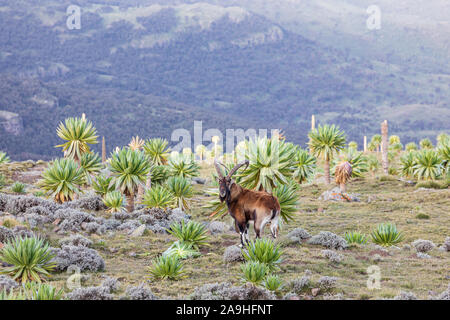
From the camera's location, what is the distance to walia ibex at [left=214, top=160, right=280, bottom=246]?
938 cm

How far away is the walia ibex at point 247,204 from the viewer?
9.38m

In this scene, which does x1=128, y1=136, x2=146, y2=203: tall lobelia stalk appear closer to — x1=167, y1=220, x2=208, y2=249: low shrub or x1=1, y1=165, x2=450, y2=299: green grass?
x1=1, y1=165, x2=450, y2=299: green grass

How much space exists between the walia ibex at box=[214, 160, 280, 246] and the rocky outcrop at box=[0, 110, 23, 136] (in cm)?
10158

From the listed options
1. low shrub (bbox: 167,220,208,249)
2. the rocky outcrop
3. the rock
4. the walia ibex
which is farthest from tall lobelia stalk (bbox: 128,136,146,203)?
the rocky outcrop

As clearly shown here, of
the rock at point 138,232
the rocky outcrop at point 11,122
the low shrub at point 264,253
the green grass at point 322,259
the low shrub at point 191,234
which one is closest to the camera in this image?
the green grass at point 322,259

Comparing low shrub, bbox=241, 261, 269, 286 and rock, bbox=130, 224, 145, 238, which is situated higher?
rock, bbox=130, 224, 145, 238

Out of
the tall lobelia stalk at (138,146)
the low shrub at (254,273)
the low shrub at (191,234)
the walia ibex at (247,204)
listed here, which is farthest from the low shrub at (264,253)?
the tall lobelia stalk at (138,146)

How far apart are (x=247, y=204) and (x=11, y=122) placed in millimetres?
104810

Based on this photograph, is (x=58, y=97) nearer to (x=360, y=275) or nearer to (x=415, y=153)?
(x=415, y=153)

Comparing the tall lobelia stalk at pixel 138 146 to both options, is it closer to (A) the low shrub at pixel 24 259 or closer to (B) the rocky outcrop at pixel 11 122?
(A) the low shrub at pixel 24 259

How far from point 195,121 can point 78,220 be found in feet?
403

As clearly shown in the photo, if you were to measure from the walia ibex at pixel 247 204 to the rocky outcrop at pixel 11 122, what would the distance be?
10158 centimetres

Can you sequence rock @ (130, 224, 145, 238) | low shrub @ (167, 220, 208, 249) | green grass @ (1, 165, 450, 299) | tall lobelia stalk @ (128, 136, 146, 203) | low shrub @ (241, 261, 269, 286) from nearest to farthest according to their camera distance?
low shrub @ (241, 261, 269, 286)
green grass @ (1, 165, 450, 299)
low shrub @ (167, 220, 208, 249)
rock @ (130, 224, 145, 238)
tall lobelia stalk @ (128, 136, 146, 203)

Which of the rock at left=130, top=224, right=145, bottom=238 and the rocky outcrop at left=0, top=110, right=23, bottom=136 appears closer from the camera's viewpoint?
the rock at left=130, top=224, right=145, bottom=238
